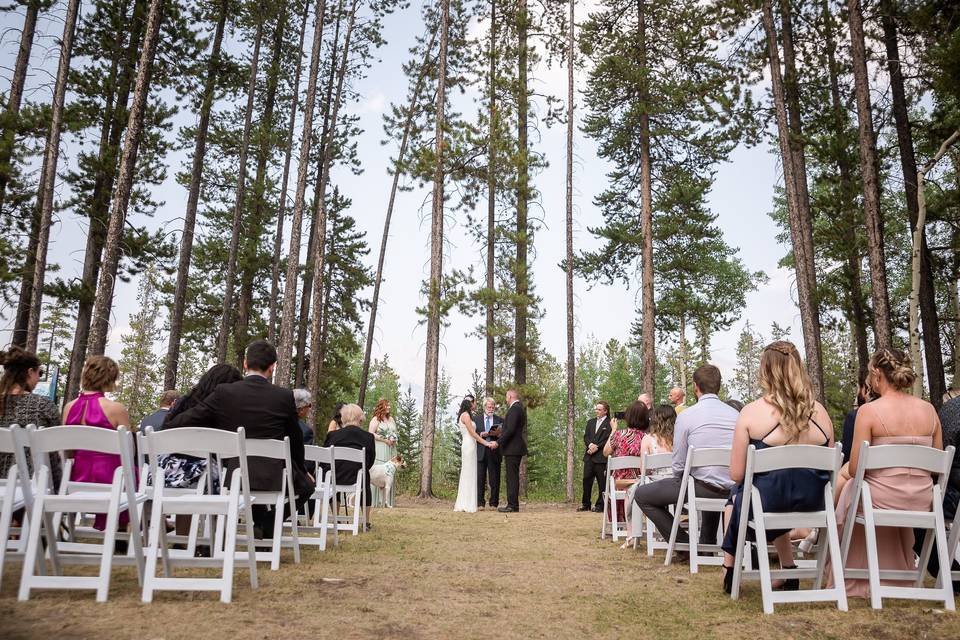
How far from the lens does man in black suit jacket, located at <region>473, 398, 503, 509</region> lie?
13.5 meters

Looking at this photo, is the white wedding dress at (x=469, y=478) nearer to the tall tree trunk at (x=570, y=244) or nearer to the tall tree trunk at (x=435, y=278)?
the tall tree trunk at (x=435, y=278)

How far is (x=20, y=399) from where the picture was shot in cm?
517

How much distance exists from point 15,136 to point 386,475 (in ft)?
33.2

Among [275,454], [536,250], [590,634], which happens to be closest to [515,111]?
[536,250]

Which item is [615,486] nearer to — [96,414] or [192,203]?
[96,414]

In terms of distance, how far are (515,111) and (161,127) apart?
8.62 meters

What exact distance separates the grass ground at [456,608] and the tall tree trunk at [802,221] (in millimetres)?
7446

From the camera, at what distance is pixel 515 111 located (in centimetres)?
1825

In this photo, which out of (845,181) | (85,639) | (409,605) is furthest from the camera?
(845,181)

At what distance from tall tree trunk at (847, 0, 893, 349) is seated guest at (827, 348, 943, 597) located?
6.30 meters

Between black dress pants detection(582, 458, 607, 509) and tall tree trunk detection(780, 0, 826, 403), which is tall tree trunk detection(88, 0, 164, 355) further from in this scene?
tall tree trunk detection(780, 0, 826, 403)

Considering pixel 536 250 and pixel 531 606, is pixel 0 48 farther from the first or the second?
pixel 531 606

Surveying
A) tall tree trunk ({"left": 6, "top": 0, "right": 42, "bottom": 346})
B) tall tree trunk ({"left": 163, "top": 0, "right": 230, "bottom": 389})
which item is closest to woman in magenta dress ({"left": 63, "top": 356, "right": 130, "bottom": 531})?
tall tree trunk ({"left": 6, "top": 0, "right": 42, "bottom": 346})

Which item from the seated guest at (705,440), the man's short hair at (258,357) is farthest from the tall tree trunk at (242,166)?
the seated guest at (705,440)
